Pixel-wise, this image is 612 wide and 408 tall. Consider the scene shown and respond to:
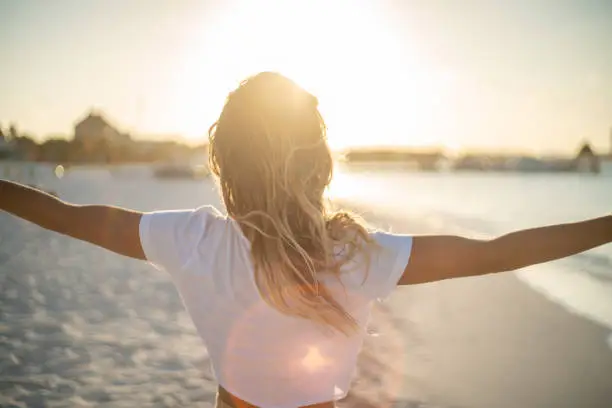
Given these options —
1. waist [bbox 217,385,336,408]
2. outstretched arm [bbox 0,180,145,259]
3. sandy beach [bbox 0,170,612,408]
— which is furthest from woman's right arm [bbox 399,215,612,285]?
sandy beach [bbox 0,170,612,408]

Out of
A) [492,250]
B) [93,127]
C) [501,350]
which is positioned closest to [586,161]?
[93,127]

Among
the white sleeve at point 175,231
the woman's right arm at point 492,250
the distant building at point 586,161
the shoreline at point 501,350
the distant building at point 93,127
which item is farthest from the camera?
the distant building at point 586,161

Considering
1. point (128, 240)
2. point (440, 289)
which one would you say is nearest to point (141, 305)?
point (440, 289)

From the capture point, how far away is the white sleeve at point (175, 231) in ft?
5.06

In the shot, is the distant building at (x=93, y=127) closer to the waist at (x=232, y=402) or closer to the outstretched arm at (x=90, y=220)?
the outstretched arm at (x=90, y=220)

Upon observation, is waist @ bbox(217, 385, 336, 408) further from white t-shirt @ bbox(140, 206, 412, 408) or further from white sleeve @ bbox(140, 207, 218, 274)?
white sleeve @ bbox(140, 207, 218, 274)

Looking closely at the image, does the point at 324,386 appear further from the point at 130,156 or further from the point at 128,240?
the point at 130,156

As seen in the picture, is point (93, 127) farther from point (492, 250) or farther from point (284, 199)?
point (492, 250)

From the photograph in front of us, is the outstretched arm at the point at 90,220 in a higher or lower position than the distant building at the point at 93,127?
higher

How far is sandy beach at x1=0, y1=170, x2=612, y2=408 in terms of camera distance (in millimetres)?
4922

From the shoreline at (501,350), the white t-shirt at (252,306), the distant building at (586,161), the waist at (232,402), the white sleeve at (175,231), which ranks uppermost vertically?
the white sleeve at (175,231)

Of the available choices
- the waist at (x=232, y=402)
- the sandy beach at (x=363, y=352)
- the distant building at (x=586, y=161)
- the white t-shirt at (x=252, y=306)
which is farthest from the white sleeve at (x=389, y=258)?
the distant building at (x=586, y=161)

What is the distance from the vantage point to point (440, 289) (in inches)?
398

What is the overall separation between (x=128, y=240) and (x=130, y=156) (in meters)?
108
